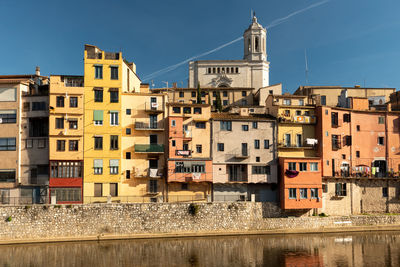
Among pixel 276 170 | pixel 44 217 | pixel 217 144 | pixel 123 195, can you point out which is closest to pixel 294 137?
pixel 276 170

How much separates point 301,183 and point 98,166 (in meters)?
27.6

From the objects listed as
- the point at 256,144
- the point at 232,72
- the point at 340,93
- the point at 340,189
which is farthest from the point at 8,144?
the point at 232,72

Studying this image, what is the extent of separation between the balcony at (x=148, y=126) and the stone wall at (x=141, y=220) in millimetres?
10807

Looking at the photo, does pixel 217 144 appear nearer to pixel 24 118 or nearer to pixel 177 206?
pixel 177 206

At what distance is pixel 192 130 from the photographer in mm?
52531

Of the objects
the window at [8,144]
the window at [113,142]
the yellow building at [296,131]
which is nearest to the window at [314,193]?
the yellow building at [296,131]

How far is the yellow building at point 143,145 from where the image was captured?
50.6 metres

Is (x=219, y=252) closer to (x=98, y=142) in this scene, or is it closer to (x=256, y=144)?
(x=256, y=144)

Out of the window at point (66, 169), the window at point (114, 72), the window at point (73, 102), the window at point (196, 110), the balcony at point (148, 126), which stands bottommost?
the window at point (66, 169)

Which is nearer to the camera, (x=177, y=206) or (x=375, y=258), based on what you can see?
(x=375, y=258)

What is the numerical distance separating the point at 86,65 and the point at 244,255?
3213 cm

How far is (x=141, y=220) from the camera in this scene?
45.3m

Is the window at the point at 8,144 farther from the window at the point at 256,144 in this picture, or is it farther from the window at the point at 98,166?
the window at the point at 256,144

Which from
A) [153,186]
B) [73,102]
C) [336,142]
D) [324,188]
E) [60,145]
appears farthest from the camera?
A: [336,142]
